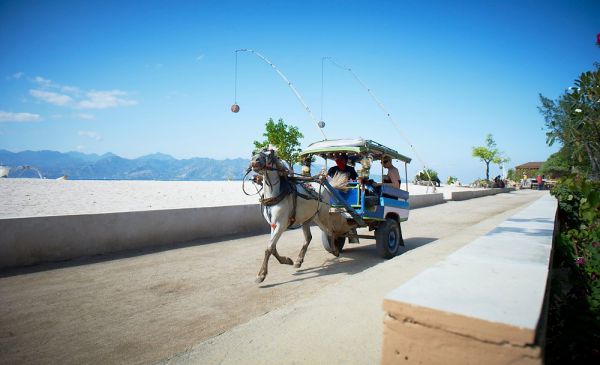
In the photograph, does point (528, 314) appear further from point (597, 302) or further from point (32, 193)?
point (32, 193)

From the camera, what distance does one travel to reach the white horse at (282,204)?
5.53 meters

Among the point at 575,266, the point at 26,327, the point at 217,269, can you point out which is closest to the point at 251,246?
the point at 217,269

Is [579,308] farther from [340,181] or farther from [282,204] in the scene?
[340,181]

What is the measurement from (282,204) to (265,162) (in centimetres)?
87

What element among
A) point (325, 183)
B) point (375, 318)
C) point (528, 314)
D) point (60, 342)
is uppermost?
point (325, 183)

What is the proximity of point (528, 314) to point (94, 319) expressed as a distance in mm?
4638

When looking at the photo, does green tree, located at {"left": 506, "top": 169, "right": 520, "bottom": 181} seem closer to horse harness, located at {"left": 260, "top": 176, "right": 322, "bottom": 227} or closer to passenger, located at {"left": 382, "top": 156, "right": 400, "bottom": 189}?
passenger, located at {"left": 382, "top": 156, "right": 400, "bottom": 189}

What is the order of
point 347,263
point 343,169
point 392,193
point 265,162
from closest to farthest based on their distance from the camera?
point 265,162 < point 347,263 < point 392,193 < point 343,169

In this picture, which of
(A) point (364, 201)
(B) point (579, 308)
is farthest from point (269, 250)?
(B) point (579, 308)

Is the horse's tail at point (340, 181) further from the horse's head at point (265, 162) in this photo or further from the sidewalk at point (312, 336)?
the sidewalk at point (312, 336)

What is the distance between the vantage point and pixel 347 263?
22.4 feet

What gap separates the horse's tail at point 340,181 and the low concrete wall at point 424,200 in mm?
14252

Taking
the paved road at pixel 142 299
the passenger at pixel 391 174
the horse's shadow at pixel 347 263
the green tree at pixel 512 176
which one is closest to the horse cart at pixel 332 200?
the passenger at pixel 391 174

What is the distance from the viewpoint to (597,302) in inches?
113
